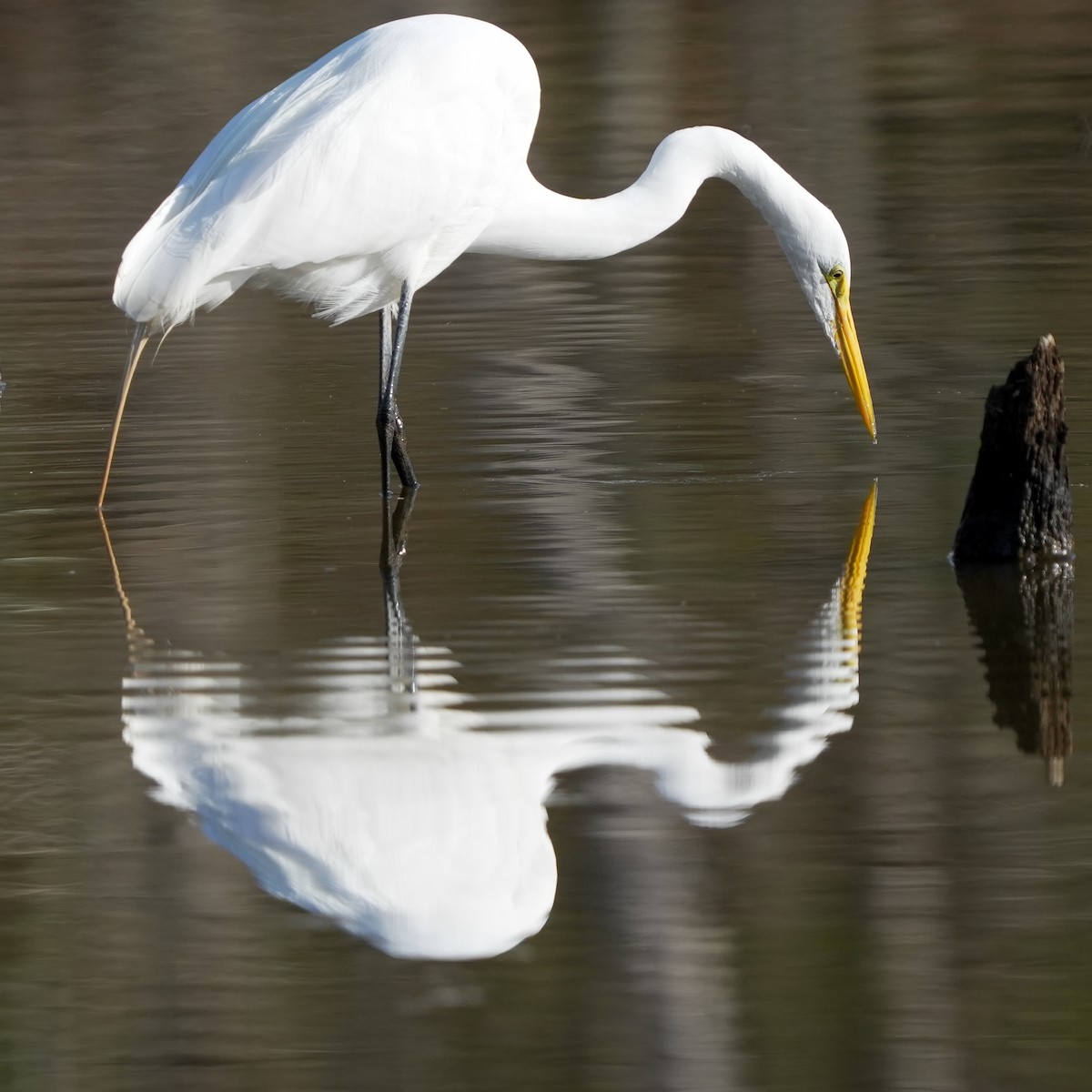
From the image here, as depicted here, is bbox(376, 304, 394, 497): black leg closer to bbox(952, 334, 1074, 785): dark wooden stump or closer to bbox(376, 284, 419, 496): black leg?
bbox(376, 284, 419, 496): black leg

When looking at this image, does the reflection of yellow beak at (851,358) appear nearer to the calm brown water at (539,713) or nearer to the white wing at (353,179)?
the calm brown water at (539,713)

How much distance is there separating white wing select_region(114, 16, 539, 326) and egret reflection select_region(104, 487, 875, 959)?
1.83 metres

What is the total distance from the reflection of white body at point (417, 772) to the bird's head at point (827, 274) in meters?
2.53

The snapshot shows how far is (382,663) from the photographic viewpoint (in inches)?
Answer: 243

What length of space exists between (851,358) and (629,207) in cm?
101

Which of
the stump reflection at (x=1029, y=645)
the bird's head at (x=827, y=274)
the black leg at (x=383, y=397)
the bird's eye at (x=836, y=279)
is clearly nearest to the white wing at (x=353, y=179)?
the black leg at (x=383, y=397)

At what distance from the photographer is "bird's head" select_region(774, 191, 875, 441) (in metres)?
8.55

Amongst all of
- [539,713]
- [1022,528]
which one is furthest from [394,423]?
[539,713]

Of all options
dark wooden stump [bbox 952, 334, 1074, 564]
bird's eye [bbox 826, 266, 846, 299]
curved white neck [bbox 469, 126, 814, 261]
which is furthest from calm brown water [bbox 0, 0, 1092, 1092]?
curved white neck [bbox 469, 126, 814, 261]

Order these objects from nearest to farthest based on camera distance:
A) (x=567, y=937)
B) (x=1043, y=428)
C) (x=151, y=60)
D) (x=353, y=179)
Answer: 1. (x=567, y=937)
2. (x=1043, y=428)
3. (x=353, y=179)
4. (x=151, y=60)

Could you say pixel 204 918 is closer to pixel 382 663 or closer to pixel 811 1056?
pixel 811 1056

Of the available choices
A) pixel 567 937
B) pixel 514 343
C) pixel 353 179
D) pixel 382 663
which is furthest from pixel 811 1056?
pixel 514 343

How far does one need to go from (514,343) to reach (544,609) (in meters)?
4.71

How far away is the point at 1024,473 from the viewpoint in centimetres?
662
